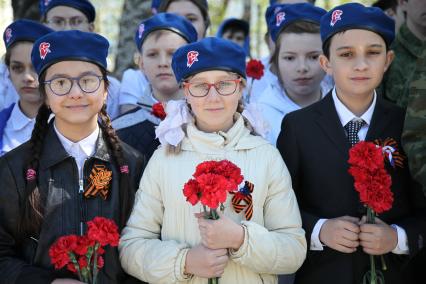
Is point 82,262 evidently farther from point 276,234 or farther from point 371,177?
point 371,177

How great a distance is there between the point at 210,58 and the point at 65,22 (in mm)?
2886

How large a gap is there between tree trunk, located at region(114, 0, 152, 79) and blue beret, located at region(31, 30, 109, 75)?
5.16 meters

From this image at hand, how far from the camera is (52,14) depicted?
19.3 ft

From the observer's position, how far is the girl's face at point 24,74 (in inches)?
186

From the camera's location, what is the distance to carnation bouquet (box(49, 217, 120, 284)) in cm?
298

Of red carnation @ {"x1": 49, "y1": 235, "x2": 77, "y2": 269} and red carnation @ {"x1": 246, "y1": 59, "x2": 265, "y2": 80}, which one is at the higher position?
red carnation @ {"x1": 246, "y1": 59, "x2": 265, "y2": 80}

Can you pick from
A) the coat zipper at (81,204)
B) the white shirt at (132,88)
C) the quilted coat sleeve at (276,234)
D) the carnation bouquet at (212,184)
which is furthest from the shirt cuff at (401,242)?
the white shirt at (132,88)

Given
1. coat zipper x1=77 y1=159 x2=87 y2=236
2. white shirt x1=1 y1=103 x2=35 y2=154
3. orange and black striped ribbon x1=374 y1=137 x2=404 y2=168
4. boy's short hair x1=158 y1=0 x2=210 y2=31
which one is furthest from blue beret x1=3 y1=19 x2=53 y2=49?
orange and black striped ribbon x1=374 y1=137 x2=404 y2=168

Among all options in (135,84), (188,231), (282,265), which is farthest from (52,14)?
(282,265)

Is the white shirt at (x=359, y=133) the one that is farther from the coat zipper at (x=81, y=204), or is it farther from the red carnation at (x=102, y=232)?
the coat zipper at (x=81, y=204)

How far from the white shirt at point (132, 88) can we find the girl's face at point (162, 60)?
574 millimetres

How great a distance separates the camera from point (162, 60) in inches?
179

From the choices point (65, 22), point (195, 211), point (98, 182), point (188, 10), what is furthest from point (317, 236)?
point (65, 22)

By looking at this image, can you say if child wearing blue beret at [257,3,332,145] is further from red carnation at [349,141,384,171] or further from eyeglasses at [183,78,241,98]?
red carnation at [349,141,384,171]
